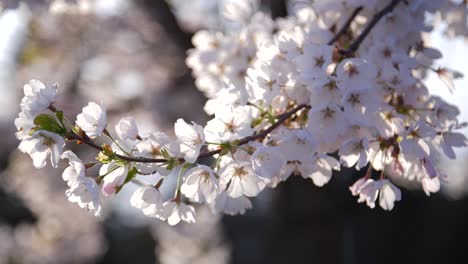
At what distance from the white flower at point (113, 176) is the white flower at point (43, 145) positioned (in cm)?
11

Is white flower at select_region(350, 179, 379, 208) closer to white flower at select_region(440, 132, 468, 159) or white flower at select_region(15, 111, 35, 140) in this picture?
white flower at select_region(440, 132, 468, 159)

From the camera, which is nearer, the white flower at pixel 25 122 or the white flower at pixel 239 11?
the white flower at pixel 25 122

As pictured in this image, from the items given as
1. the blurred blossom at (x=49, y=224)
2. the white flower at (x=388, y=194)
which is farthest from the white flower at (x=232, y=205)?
the blurred blossom at (x=49, y=224)

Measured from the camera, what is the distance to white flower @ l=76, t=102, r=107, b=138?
3.87 feet

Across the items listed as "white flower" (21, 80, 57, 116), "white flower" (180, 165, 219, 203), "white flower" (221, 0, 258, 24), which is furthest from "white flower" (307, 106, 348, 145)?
"white flower" (221, 0, 258, 24)

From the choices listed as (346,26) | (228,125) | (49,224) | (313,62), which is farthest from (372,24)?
(49,224)

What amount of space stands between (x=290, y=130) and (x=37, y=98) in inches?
22.0

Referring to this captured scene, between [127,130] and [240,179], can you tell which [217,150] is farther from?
[127,130]

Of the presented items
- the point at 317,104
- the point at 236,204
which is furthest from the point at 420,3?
the point at 236,204

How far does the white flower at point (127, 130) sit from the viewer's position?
125 cm

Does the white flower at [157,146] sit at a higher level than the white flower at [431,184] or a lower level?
higher

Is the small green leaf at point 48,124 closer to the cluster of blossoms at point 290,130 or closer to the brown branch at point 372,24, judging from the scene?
the cluster of blossoms at point 290,130

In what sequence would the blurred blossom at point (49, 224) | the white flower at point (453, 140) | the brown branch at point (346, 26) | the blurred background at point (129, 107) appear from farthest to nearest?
1. the blurred blossom at point (49, 224)
2. the blurred background at point (129, 107)
3. the brown branch at point (346, 26)
4. the white flower at point (453, 140)

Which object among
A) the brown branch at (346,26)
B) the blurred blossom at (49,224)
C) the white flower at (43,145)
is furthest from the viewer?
the blurred blossom at (49,224)
